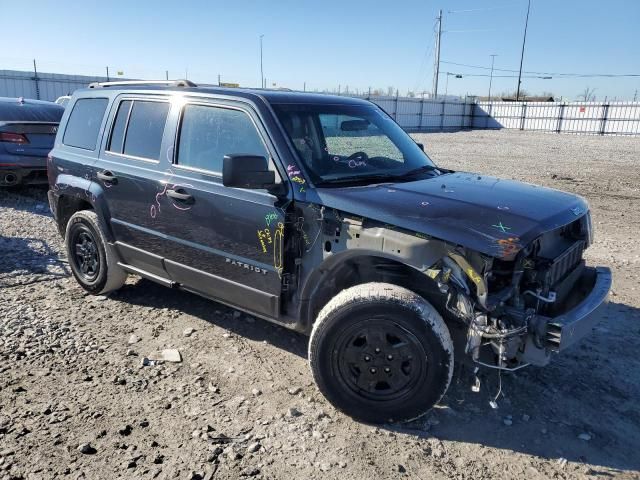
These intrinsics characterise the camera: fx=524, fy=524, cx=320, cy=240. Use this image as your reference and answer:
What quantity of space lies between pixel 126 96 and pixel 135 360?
236cm

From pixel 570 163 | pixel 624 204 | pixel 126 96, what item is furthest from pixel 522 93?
pixel 126 96

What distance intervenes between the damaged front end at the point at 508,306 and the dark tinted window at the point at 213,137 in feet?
5.11

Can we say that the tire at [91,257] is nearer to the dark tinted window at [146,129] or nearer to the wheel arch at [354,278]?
the dark tinted window at [146,129]

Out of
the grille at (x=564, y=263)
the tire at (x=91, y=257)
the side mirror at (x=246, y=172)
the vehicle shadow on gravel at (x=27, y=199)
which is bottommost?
the vehicle shadow on gravel at (x=27, y=199)

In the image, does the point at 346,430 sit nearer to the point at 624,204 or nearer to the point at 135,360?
the point at 135,360

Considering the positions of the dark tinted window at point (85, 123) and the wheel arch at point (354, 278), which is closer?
the wheel arch at point (354, 278)

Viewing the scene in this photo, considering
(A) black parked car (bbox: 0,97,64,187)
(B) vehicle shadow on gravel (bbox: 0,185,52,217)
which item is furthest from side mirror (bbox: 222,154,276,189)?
(A) black parked car (bbox: 0,97,64,187)

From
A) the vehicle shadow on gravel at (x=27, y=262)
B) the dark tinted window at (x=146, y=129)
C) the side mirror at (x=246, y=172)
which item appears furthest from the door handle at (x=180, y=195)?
the vehicle shadow on gravel at (x=27, y=262)

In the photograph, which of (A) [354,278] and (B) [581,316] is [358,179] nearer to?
(A) [354,278]

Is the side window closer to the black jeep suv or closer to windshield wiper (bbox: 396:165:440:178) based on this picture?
the black jeep suv

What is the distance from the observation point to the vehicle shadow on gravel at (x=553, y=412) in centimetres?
309

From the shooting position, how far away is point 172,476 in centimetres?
279

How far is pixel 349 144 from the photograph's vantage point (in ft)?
13.3

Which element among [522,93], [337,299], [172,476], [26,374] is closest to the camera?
[172,476]
